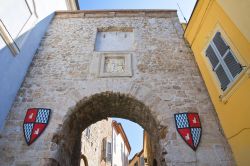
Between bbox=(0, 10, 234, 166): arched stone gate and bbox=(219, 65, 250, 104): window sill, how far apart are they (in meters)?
0.59

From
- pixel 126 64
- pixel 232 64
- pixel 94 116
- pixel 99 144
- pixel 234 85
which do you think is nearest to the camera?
pixel 234 85

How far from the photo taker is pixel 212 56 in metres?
4.67

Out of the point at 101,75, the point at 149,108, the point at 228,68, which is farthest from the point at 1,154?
the point at 228,68

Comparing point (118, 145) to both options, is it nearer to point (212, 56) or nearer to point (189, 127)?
point (189, 127)

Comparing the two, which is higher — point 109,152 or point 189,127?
point 109,152

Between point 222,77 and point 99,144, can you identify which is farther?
point 99,144

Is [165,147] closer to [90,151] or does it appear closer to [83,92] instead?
[83,92]

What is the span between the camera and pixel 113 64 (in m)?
5.63

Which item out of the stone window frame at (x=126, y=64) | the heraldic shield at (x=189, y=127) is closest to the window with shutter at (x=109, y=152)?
the stone window frame at (x=126, y=64)

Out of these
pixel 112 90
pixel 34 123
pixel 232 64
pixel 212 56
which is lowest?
pixel 34 123

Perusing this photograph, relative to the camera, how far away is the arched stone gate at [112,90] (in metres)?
4.14

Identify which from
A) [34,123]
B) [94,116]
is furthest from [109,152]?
[34,123]

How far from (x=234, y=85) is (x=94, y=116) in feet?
12.0

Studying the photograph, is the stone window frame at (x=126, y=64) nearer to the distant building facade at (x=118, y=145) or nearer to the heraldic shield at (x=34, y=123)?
the heraldic shield at (x=34, y=123)
